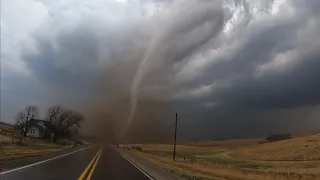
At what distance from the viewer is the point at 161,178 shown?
24078mm

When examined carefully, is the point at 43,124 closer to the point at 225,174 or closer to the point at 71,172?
the point at 225,174

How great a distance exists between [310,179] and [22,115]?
10104 cm

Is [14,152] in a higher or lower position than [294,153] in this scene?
lower

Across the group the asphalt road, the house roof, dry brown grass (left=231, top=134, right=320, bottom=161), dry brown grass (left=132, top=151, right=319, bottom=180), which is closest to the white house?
the house roof

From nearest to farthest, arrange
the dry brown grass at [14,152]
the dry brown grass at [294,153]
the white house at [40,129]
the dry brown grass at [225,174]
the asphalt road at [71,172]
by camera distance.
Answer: the asphalt road at [71,172]
the dry brown grass at [225,174]
the dry brown grass at [14,152]
the dry brown grass at [294,153]
the white house at [40,129]

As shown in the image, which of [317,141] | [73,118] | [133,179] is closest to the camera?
[133,179]

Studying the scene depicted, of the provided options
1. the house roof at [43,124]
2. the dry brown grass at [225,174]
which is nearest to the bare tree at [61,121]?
the house roof at [43,124]

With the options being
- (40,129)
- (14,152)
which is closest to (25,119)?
(40,129)

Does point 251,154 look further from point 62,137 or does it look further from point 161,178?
point 161,178

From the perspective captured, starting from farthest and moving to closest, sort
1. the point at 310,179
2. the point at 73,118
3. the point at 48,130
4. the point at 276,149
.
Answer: the point at 73,118, the point at 48,130, the point at 276,149, the point at 310,179

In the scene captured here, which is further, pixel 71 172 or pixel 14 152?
pixel 14 152

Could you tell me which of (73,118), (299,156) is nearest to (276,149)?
(299,156)

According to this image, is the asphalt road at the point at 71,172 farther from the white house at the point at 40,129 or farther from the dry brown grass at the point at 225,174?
the white house at the point at 40,129

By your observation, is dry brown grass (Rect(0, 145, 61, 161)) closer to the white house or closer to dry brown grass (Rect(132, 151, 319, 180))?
dry brown grass (Rect(132, 151, 319, 180))
